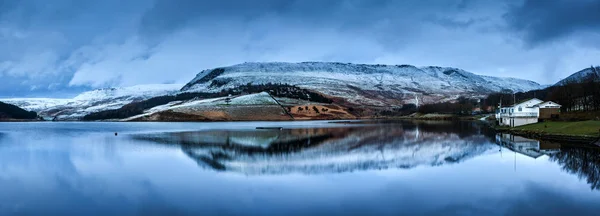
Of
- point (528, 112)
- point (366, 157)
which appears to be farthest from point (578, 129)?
point (528, 112)

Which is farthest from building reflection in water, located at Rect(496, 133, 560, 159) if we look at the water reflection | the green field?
the green field

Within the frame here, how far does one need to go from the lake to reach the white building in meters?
31.0

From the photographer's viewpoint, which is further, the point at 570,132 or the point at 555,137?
the point at 555,137

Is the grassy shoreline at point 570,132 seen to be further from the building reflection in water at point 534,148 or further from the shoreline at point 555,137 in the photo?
the building reflection in water at point 534,148

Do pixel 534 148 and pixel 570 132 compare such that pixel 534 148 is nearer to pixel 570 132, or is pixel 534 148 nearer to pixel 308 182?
pixel 570 132

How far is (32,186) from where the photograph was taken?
77.6 ft

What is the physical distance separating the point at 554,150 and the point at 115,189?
33.4 metres

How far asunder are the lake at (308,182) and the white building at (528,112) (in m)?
31.0

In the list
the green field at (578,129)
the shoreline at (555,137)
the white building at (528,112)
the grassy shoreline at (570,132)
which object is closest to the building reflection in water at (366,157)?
the shoreline at (555,137)

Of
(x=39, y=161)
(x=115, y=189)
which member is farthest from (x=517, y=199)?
(x=39, y=161)

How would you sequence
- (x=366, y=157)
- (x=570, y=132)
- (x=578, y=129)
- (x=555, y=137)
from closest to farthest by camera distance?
(x=366, y=157) → (x=578, y=129) → (x=570, y=132) → (x=555, y=137)

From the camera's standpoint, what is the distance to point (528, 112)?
7412 centimetres

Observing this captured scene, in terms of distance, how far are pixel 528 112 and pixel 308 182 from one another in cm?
6152

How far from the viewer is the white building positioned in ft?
229
